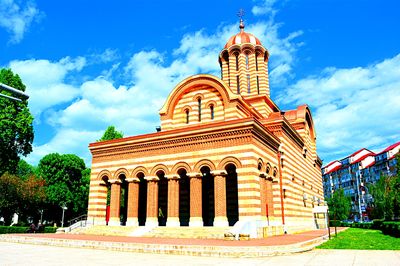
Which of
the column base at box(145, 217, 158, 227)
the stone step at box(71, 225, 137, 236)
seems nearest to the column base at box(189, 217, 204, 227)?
the column base at box(145, 217, 158, 227)

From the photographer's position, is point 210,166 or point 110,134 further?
point 110,134

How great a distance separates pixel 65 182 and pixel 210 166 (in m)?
24.2

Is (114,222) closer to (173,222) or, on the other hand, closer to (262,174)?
(173,222)

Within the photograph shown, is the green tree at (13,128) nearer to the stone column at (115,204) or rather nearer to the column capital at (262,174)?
the stone column at (115,204)

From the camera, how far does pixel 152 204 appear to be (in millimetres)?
22484

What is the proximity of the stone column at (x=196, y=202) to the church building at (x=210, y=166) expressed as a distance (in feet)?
0.20

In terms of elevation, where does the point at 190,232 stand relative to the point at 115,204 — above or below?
below

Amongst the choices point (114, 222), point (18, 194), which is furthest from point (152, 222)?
point (18, 194)

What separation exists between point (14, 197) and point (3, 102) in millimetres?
9112

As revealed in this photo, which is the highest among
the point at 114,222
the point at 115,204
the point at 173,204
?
the point at 115,204

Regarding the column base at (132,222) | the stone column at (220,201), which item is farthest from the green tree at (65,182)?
the stone column at (220,201)

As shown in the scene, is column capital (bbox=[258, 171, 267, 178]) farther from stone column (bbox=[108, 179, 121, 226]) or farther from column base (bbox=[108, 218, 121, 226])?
column base (bbox=[108, 218, 121, 226])

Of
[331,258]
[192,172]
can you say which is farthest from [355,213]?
[331,258]

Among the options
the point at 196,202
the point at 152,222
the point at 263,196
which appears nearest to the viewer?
the point at 263,196
